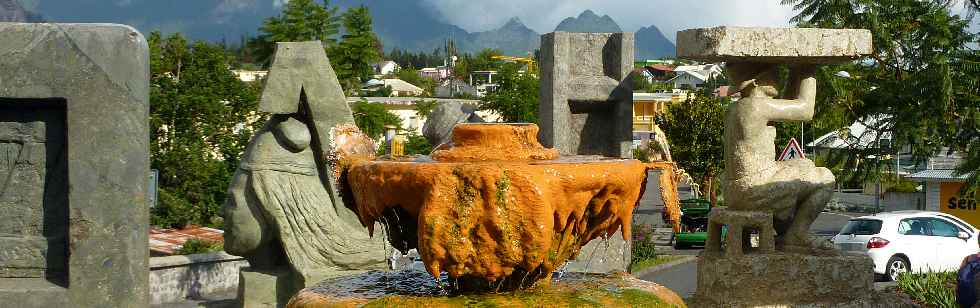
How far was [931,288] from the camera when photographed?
12.7 meters

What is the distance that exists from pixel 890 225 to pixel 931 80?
2.15 meters

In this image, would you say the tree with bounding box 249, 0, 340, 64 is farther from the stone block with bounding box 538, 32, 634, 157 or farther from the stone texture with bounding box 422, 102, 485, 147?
the stone texture with bounding box 422, 102, 485, 147

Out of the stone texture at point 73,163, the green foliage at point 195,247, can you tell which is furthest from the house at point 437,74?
the stone texture at point 73,163

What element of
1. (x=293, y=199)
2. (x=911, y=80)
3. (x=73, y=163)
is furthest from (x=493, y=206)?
(x=911, y=80)

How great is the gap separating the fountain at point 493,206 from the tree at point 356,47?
154 feet

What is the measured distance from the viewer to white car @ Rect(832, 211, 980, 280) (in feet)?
57.2

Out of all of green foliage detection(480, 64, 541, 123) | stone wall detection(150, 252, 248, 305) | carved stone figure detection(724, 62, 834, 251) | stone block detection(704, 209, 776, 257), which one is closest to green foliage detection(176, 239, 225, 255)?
stone wall detection(150, 252, 248, 305)

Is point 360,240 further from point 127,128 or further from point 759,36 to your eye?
point 127,128

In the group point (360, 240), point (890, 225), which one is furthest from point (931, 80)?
point (360, 240)

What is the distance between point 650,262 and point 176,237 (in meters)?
7.42

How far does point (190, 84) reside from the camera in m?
21.7

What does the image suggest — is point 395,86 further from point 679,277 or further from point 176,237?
point 679,277

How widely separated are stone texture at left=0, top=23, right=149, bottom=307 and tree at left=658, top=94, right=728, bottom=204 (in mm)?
32864

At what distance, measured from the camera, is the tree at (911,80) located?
17734 mm
